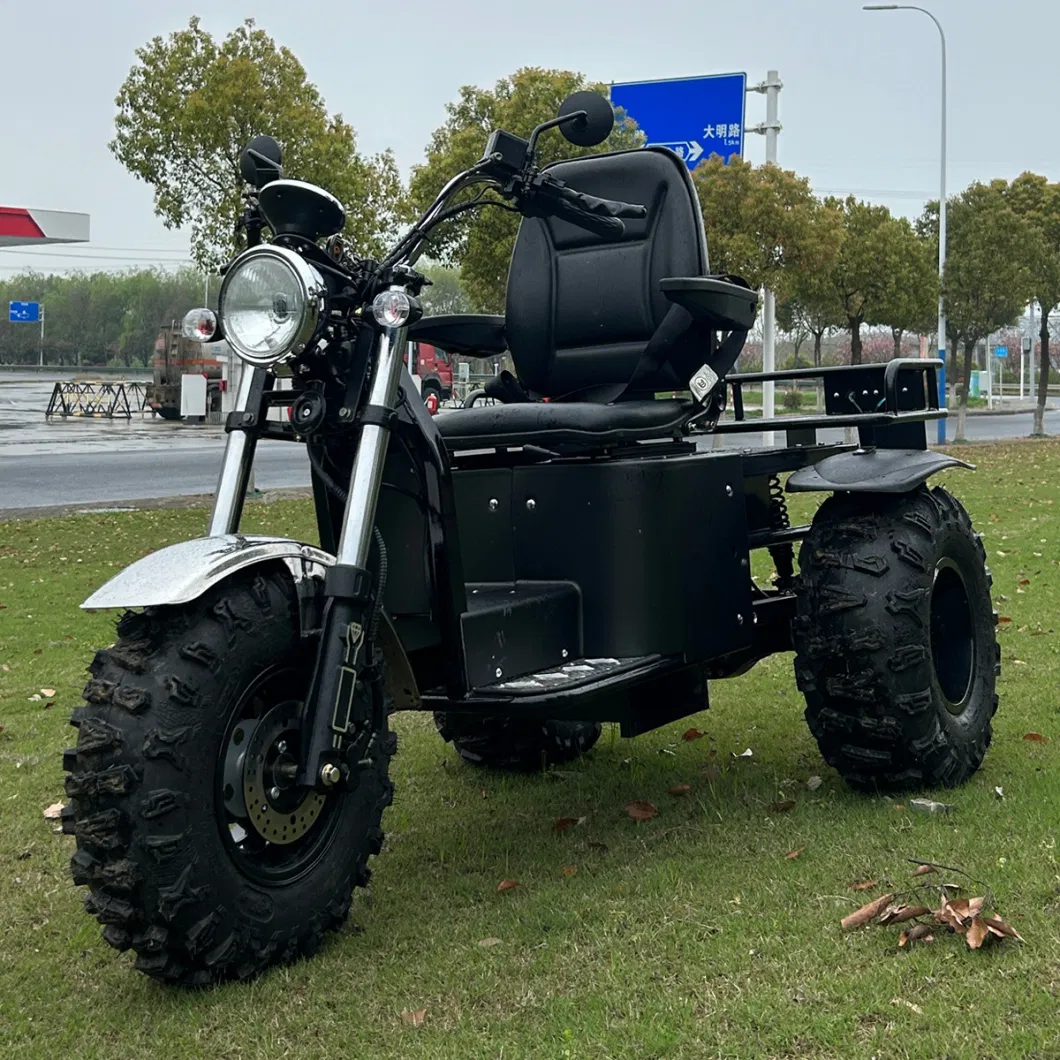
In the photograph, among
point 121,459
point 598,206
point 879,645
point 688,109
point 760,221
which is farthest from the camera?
point 760,221

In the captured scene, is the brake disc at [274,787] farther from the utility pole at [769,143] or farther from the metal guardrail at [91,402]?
the metal guardrail at [91,402]

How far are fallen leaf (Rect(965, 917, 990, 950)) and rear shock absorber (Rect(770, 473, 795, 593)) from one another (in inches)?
80.7

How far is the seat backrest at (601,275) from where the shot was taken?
198 inches

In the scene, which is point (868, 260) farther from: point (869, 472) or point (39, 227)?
point (869, 472)

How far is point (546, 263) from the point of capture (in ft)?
17.4

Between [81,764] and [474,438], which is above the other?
[474,438]

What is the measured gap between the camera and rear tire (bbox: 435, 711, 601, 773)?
17.0 ft

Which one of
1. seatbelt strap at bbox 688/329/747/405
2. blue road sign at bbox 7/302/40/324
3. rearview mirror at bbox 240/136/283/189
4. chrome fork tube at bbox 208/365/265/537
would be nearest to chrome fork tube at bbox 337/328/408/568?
chrome fork tube at bbox 208/365/265/537

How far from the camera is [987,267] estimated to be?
95.3 ft

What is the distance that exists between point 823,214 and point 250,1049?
22359mm

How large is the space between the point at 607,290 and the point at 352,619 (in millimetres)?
2147

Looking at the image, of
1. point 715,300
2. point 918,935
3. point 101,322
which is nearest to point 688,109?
point 715,300

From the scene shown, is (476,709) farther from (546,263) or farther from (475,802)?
(546,263)

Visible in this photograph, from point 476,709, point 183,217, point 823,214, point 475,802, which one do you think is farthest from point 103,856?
point 823,214
